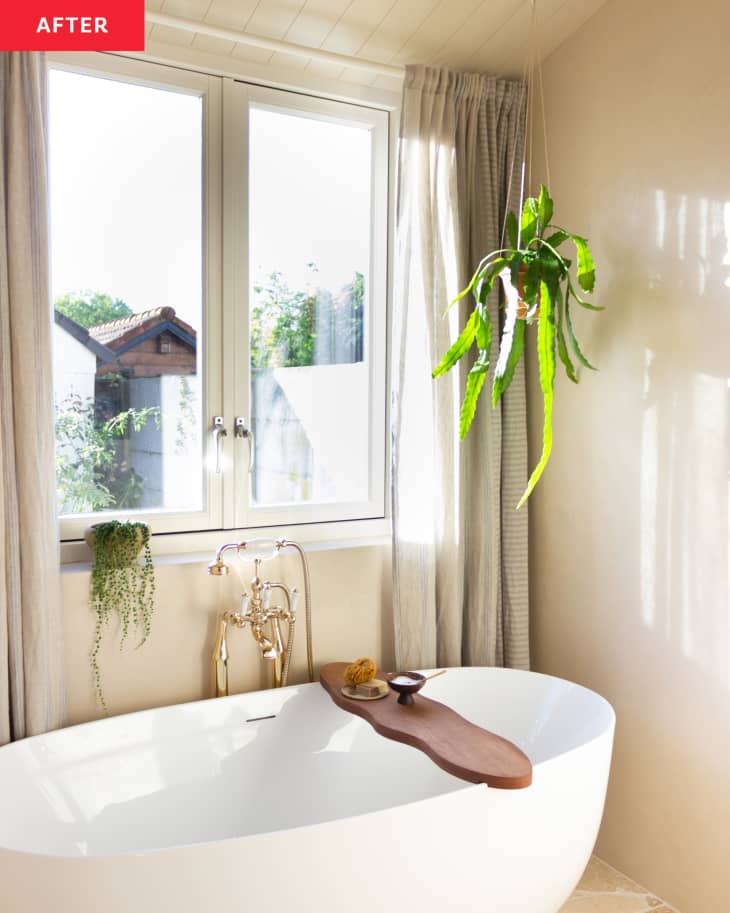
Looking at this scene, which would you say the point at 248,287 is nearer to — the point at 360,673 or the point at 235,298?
the point at 235,298

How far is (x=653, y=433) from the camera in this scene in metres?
2.45

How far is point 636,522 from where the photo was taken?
2516mm

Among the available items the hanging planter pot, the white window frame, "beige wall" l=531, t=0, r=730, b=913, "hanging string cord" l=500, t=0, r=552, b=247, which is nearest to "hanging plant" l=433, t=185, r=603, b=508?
the hanging planter pot

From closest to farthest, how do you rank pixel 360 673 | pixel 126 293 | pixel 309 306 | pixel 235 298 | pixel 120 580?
pixel 120 580 → pixel 360 673 → pixel 126 293 → pixel 235 298 → pixel 309 306

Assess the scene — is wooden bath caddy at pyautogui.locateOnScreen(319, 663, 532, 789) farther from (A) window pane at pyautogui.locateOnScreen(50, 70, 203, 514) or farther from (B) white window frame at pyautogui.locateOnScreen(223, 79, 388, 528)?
(A) window pane at pyautogui.locateOnScreen(50, 70, 203, 514)

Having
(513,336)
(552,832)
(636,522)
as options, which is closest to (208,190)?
(513,336)

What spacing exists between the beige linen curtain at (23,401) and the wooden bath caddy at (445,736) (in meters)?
0.86

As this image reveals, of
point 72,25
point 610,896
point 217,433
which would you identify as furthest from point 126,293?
point 610,896

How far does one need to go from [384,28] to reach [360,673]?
2.02 meters

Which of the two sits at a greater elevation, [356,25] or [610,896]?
[356,25]

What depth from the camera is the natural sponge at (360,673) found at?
248 centimetres

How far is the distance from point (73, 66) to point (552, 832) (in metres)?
2.50

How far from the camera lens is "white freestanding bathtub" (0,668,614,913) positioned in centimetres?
160

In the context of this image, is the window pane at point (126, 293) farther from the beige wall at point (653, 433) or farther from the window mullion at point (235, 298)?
the beige wall at point (653, 433)
